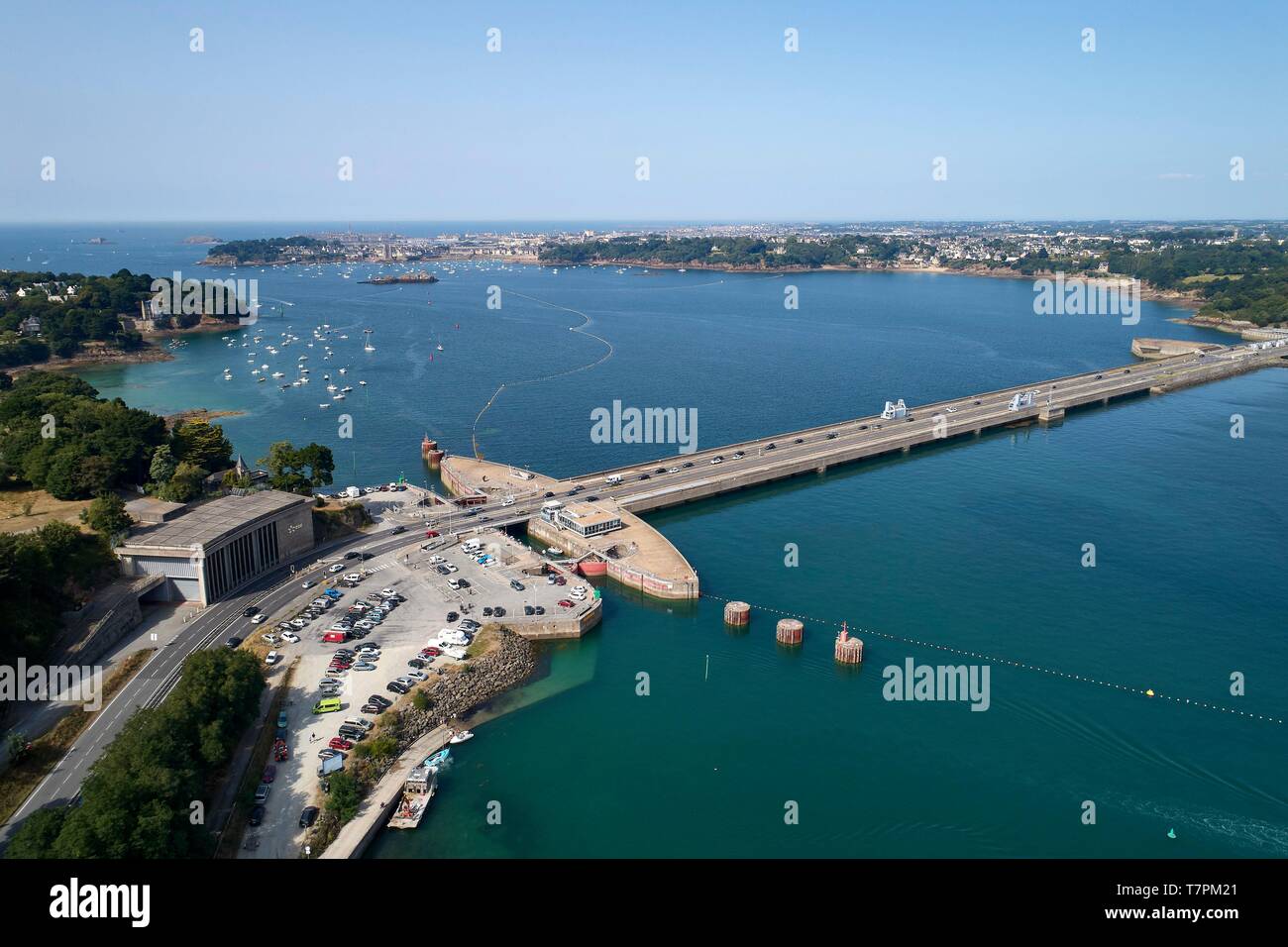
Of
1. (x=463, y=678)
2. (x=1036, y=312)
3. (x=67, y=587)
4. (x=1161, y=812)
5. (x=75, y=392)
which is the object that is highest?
(x=1036, y=312)

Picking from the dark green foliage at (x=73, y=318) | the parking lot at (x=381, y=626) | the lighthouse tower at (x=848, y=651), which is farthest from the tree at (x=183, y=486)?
the dark green foliage at (x=73, y=318)

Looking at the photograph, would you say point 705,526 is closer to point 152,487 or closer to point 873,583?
point 873,583

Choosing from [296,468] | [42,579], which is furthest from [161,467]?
[42,579]

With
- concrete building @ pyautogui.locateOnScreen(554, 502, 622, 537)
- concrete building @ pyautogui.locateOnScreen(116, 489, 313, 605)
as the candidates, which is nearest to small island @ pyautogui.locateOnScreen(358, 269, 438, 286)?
concrete building @ pyautogui.locateOnScreen(554, 502, 622, 537)

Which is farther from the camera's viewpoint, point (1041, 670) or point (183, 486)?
point (183, 486)

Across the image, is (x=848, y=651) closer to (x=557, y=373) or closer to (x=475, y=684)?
(x=475, y=684)

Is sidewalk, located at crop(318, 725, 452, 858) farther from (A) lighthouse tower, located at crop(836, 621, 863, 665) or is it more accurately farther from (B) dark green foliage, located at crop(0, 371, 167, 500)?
(B) dark green foliage, located at crop(0, 371, 167, 500)

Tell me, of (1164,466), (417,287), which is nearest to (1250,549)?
(1164,466)

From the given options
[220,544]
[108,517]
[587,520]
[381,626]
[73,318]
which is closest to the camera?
[381,626]
